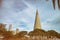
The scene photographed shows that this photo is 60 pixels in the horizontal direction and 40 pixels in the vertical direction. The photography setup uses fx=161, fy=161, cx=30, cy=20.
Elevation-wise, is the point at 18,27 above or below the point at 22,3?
below

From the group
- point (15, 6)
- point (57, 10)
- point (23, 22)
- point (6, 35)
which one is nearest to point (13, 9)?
point (15, 6)

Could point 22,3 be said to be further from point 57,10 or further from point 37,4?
point 57,10

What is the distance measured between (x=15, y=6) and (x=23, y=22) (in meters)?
0.46

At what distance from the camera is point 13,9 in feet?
13.1

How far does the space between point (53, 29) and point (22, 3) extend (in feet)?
3.29

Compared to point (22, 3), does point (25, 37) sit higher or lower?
lower

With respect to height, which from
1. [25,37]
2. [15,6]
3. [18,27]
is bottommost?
[25,37]

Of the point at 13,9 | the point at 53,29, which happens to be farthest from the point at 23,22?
the point at 53,29

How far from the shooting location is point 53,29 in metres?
3.91

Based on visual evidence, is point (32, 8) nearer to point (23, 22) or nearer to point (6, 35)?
point (23, 22)

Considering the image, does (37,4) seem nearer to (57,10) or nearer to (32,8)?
(32,8)

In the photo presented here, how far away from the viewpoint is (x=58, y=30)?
3.90 meters

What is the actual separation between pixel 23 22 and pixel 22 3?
1.59ft

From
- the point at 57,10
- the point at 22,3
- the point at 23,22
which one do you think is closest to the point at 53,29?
the point at 57,10
